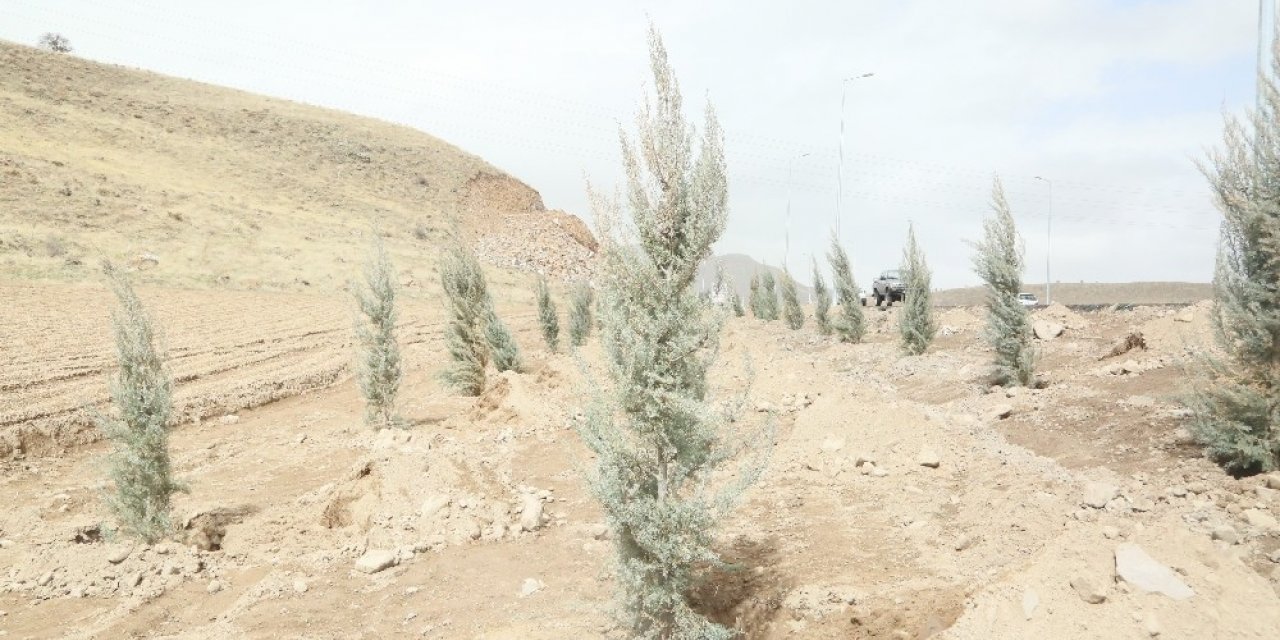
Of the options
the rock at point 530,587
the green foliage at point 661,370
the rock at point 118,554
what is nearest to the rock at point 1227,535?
the green foliage at point 661,370

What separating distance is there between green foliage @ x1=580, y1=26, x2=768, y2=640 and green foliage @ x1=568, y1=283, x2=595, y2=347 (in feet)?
59.6

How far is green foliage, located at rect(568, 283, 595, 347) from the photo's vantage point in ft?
80.6

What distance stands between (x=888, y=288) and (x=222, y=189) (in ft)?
120

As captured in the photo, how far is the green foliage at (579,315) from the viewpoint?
80.6 ft

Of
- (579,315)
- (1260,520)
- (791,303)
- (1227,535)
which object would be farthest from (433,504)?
(791,303)

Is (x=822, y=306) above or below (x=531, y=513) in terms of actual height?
above

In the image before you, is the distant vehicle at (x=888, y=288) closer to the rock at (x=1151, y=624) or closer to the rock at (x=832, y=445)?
the rock at (x=832, y=445)

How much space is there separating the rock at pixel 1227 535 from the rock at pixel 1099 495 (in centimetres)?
108

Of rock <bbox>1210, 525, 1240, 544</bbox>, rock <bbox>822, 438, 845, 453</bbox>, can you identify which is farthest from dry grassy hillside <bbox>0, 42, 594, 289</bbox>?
rock <bbox>1210, 525, 1240, 544</bbox>

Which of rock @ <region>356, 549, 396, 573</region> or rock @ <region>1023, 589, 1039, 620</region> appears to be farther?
rock @ <region>356, 549, 396, 573</region>

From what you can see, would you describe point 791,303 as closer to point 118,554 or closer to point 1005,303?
point 1005,303

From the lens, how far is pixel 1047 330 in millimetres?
19797

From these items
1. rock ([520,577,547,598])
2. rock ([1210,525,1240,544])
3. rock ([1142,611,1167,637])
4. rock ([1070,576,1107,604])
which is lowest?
rock ([520,577,547,598])

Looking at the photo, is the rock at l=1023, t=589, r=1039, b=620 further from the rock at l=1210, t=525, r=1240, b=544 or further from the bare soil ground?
the rock at l=1210, t=525, r=1240, b=544
